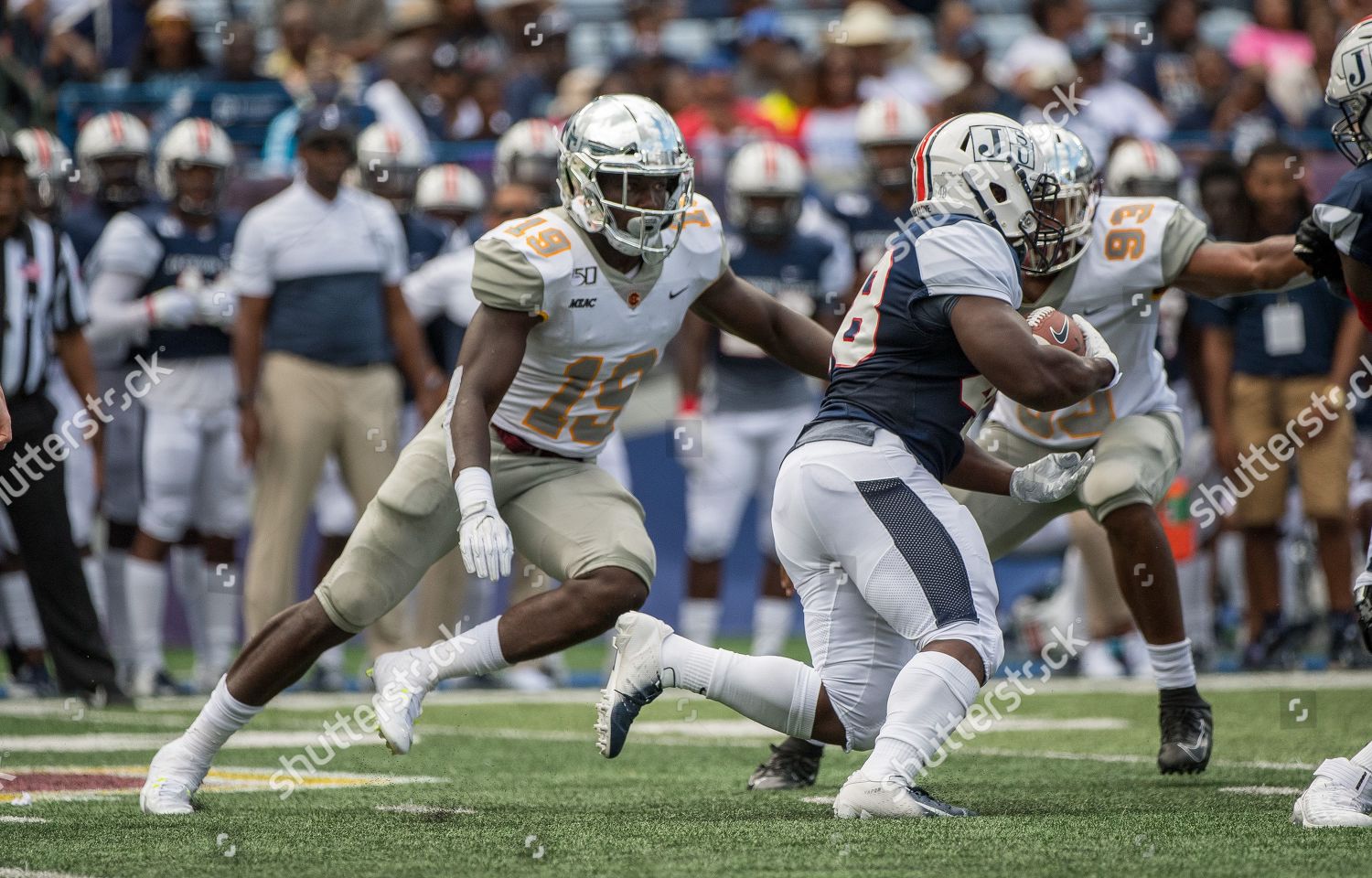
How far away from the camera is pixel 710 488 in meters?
8.46

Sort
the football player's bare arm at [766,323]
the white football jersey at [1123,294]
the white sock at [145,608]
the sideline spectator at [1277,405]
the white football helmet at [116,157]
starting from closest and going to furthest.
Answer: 1. the football player's bare arm at [766,323]
2. the white football jersey at [1123,294]
3. the white sock at [145,608]
4. the sideline spectator at [1277,405]
5. the white football helmet at [116,157]

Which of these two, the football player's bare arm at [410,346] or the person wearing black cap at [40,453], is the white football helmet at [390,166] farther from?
the person wearing black cap at [40,453]

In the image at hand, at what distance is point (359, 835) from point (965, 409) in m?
1.60

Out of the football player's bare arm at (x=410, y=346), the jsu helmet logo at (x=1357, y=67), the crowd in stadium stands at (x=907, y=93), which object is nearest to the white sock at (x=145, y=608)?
the football player's bare arm at (x=410, y=346)

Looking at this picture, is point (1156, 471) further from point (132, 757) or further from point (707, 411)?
point (707, 411)

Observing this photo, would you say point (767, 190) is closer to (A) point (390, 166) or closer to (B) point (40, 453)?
(A) point (390, 166)

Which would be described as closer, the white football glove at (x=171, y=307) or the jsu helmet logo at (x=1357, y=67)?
the jsu helmet logo at (x=1357, y=67)

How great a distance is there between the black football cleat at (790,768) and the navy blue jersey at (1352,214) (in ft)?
6.04

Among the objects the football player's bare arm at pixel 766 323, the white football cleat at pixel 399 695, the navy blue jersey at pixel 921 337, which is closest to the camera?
the navy blue jersey at pixel 921 337

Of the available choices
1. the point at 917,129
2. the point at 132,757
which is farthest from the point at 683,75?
the point at 132,757

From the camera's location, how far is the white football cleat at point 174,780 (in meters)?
4.32

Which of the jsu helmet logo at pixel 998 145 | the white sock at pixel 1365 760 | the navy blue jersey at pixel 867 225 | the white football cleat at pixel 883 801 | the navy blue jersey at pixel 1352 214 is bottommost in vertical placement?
the white football cleat at pixel 883 801

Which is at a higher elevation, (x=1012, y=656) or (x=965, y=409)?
(x=965, y=409)

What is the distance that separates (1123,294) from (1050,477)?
3.27 feet
